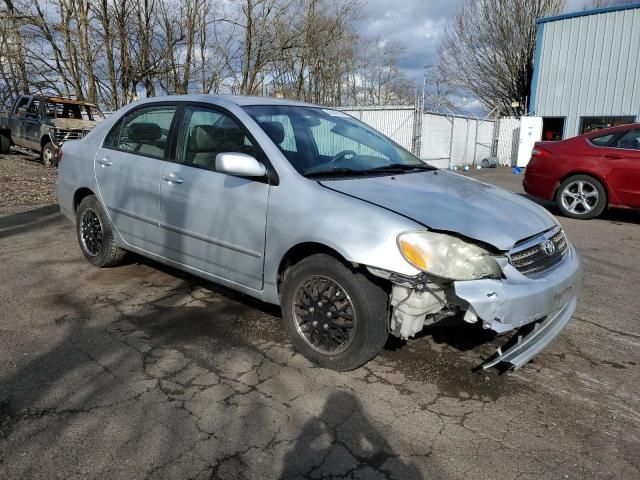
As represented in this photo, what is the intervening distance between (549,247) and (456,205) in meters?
0.64

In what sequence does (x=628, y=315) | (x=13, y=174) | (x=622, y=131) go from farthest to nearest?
(x=13, y=174), (x=622, y=131), (x=628, y=315)

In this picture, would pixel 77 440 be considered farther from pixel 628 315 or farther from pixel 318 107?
pixel 628 315

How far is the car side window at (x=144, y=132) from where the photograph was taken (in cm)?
420

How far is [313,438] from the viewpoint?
2500 mm

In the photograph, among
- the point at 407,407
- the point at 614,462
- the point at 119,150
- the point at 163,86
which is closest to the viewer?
the point at 614,462

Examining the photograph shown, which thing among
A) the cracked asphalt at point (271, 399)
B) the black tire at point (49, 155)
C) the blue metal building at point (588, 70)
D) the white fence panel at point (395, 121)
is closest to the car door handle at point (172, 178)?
the cracked asphalt at point (271, 399)

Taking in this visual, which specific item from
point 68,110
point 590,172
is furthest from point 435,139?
point 68,110

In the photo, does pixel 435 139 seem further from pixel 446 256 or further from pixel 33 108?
pixel 446 256

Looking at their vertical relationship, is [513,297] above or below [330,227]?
below

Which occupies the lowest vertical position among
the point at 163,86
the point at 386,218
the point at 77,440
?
the point at 77,440

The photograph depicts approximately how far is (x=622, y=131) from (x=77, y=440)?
8138mm

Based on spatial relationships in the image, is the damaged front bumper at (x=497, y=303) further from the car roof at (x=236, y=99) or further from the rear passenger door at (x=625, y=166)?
the rear passenger door at (x=625, y=166)

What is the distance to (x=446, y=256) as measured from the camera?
2.72m

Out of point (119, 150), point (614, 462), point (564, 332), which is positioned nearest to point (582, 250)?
point (564, 332)
